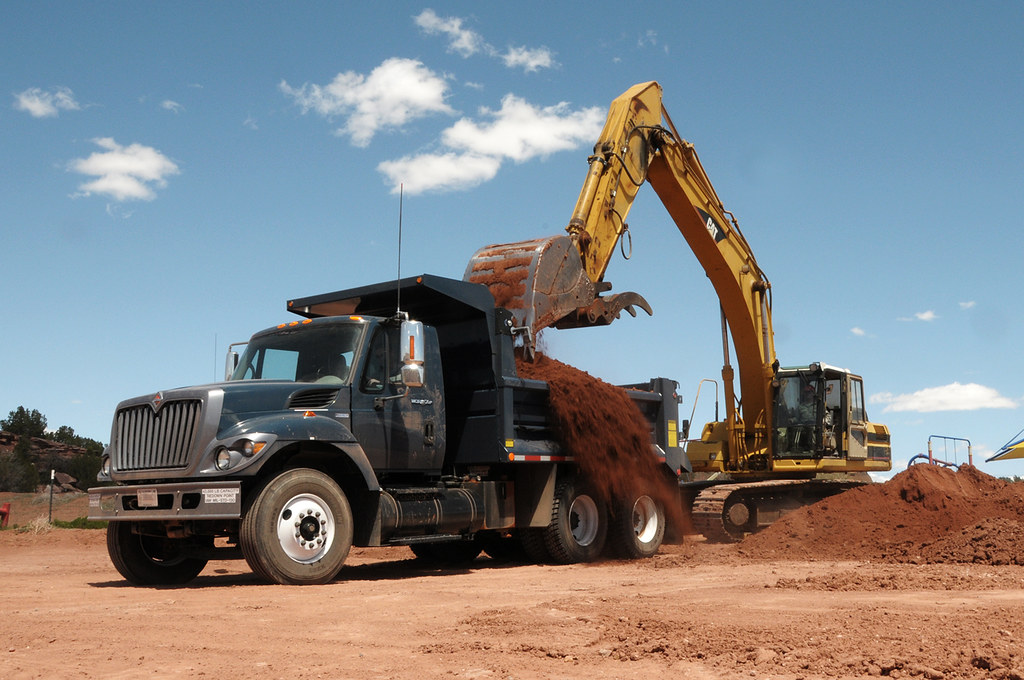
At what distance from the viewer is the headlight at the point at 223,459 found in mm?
9469

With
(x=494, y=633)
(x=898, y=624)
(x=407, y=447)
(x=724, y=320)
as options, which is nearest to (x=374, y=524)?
(x=407, y=447)

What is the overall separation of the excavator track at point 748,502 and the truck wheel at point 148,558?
8190 mm

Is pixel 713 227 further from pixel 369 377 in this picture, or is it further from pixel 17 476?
pixel 17 476

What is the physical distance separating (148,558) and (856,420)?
12.4 meters

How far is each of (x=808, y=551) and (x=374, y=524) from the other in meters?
6.67

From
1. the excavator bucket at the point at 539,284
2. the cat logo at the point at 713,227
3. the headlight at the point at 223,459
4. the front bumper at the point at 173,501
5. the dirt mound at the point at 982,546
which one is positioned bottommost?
the dirt mound at the point at 982,546

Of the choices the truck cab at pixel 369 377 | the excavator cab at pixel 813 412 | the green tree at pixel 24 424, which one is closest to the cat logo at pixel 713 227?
the excavator cab at pixel 813 412

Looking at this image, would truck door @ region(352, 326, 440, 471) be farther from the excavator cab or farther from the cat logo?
the excavator cab

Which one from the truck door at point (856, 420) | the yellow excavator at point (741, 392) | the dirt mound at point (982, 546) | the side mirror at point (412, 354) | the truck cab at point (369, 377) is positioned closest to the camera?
the side mirror at point (412, 354)

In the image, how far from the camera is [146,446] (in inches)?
400

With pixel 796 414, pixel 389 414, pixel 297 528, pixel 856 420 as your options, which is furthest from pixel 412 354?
pixel 856 420

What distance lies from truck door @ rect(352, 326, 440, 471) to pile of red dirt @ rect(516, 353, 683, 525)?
1759mm

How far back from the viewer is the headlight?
31.1ft

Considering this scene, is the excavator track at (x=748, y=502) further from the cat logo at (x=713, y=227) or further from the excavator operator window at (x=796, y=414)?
the cat logo at (x=713, y=227)
